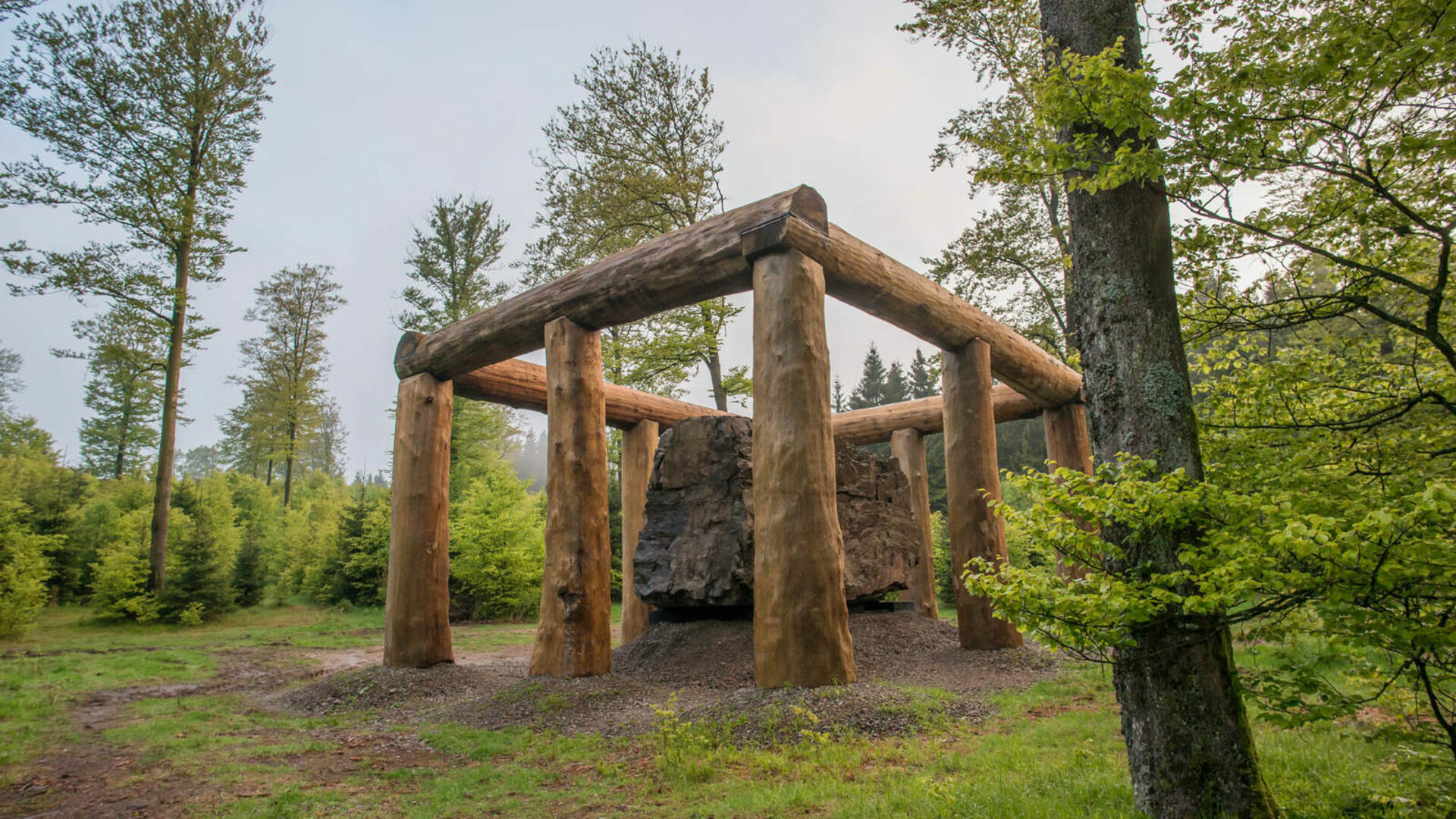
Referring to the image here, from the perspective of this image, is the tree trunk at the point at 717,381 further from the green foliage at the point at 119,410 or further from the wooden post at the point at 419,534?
the green foliage at the point at 119,410

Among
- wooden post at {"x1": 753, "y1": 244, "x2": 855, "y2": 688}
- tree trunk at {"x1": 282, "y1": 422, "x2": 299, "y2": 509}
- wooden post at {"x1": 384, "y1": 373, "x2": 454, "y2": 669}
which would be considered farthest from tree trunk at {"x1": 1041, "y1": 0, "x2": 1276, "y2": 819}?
tree trunk at {"x1": 282, "y1": 422, "x2": 299, "y2": 509}

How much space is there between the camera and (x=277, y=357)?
25.4m

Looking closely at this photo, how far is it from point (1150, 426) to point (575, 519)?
5295 mm

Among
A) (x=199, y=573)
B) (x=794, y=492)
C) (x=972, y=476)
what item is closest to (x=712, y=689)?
(x=794, y=492)

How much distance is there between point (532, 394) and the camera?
9.67 meters

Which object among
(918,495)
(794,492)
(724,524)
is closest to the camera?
(794,492)

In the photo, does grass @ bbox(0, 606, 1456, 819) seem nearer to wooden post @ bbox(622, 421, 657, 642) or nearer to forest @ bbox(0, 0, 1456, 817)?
forest @ bbox(0, 0, 1456, 817)

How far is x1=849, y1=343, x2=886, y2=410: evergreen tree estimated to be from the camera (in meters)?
38.6

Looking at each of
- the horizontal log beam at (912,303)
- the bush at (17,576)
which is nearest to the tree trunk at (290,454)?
the bush at (17,576)

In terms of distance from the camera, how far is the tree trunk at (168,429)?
48.0 feet

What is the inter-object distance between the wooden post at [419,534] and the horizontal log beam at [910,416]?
19.6ft

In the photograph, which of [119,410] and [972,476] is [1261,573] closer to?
[972,476]

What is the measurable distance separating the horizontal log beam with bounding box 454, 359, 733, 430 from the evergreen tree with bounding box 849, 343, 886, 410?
28218 millimetres

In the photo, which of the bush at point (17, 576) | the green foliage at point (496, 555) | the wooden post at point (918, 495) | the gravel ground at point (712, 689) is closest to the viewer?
the gravel ground at point (712, 689)
